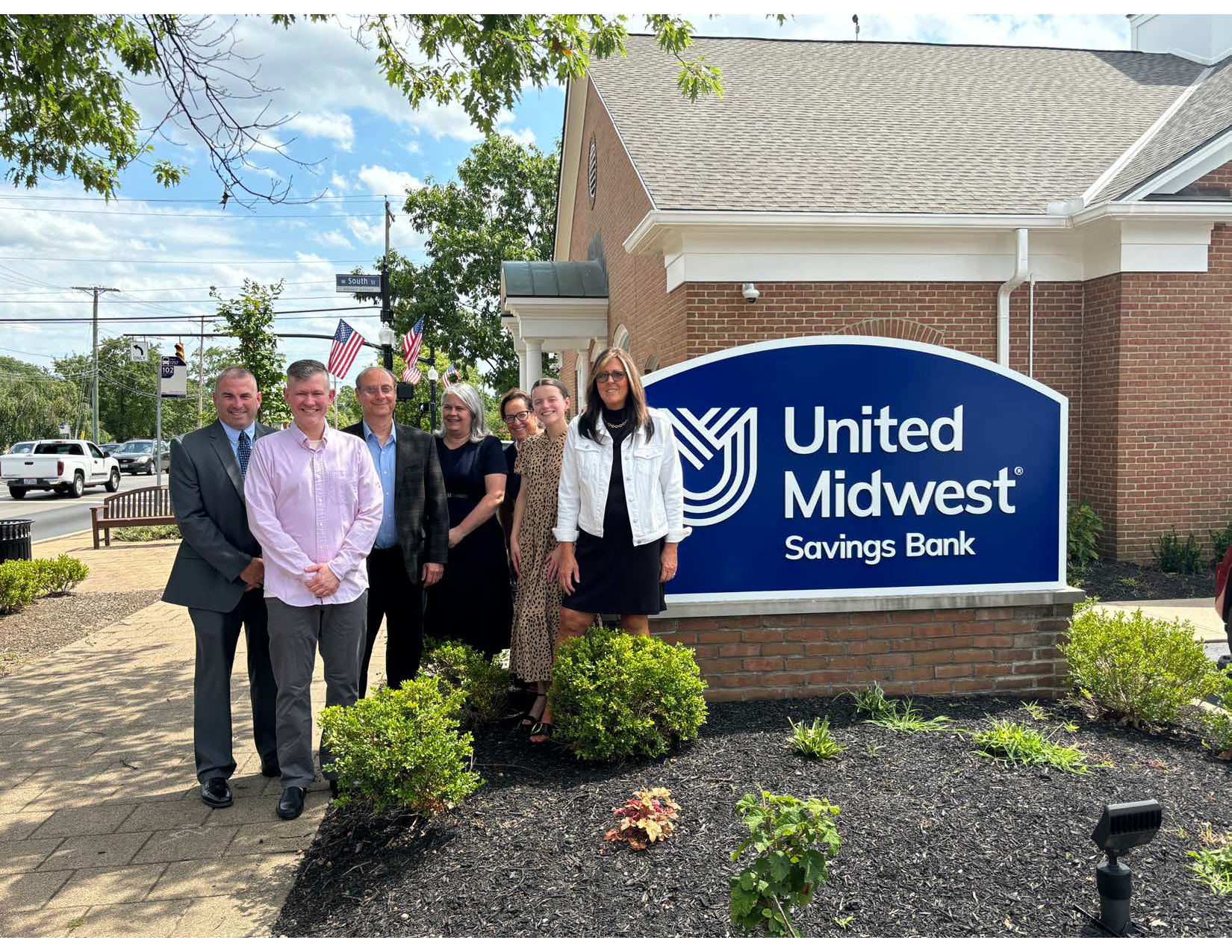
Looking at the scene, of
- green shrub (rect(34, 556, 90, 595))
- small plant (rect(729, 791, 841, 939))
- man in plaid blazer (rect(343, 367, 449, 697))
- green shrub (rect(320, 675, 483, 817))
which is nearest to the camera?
small plant (rect(729, 791, 841, 939))

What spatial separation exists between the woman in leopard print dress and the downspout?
716 cm

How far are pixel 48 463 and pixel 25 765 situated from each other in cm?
2846

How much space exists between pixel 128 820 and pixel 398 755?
1538 millimetres

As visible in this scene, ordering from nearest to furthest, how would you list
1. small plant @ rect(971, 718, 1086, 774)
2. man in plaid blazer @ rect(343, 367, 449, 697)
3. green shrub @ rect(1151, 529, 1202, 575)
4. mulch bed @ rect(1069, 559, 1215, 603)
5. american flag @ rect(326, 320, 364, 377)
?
small plant @ rect(971, 718, 1086, 774)
man in plaid blazer @ rect(343, 367, 449, 697)
mulch bed @ rect(1069, 559, 1215, 603)
green shrub @ rect(1151, 529, 1202, 575)
american flag @ rect(326, 320, 364, 377)

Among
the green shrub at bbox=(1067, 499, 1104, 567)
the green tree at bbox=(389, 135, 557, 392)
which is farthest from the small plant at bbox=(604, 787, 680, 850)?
the green tree at bbox=(389, 135, 557, 392)

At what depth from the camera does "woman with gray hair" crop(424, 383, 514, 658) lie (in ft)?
15.7

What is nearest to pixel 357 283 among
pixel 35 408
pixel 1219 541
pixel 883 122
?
pixel 883 122

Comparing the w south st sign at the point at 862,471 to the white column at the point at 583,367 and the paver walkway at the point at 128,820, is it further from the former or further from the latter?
the white column at the point at 583,367

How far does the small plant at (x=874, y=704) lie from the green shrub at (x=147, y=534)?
14044 millimetres

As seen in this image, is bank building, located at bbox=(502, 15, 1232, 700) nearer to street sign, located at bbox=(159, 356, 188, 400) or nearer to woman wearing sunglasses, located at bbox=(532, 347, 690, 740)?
woman wearing sunglasses, located at bbox=(532, 347, 690, 740)

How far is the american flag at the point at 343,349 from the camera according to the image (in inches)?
695

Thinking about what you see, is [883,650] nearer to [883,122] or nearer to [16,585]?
[16,585]

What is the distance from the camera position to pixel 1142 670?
4.34 metres

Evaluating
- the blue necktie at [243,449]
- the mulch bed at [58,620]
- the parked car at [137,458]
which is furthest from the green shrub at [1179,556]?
the parked car at [137,458]
